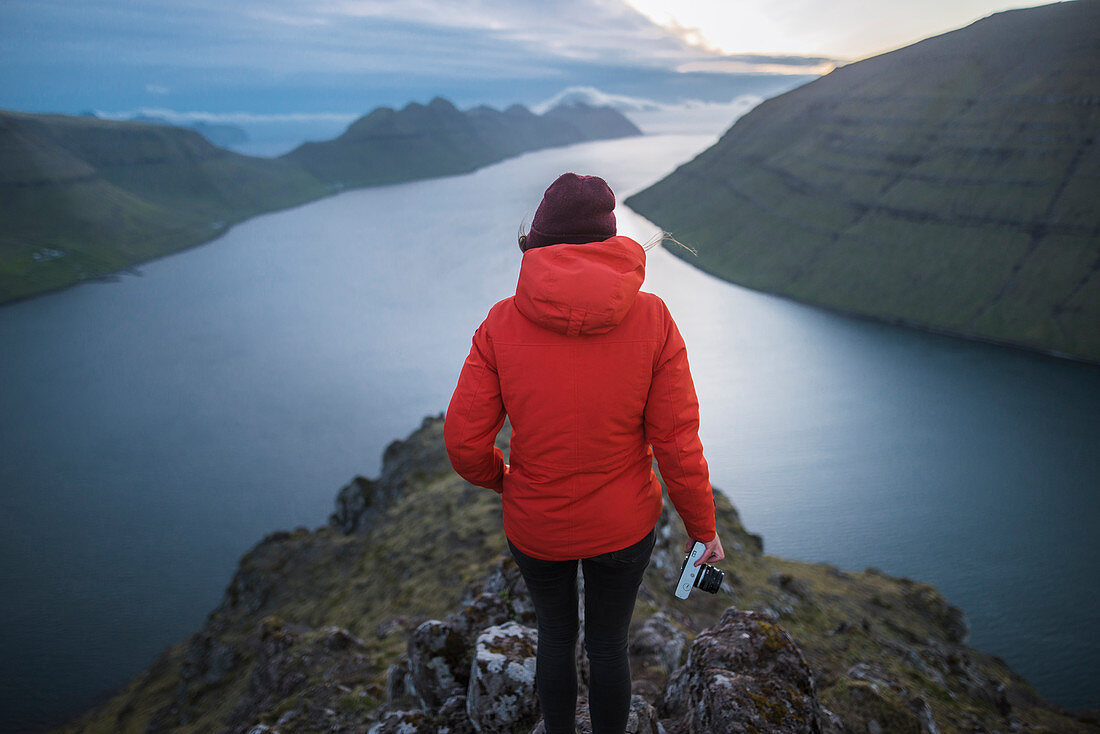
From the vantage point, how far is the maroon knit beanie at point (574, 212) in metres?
2.58

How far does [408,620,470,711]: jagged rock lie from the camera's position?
5.13 metres

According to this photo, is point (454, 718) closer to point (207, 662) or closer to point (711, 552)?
point (711, 552)

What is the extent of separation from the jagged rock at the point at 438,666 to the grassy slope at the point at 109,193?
103895 mm

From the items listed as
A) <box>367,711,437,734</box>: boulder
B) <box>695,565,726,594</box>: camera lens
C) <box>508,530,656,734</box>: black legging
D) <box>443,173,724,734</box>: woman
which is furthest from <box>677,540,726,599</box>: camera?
<box>367,711,437,734</box>: boulder

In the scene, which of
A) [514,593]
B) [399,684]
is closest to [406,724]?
[399,684]

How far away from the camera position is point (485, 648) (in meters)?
4.64

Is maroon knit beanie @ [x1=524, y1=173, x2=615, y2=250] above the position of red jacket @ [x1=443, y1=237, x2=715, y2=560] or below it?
above

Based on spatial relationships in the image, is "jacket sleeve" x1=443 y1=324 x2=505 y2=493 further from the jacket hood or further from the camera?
the camera

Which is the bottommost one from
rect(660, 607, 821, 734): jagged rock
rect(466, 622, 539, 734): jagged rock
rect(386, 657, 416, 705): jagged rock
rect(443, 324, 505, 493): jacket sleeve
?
rect(386, 657, 416, 705): jagged rock

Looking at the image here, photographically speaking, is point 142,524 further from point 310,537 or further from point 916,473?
point 916,473

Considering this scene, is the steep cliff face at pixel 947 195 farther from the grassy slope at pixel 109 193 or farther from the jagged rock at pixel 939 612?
the grassy slope at pixel 109 193

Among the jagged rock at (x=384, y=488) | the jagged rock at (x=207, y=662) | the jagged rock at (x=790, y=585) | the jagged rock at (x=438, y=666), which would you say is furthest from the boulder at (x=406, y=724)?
the jagged rock at (x=384, y=488)

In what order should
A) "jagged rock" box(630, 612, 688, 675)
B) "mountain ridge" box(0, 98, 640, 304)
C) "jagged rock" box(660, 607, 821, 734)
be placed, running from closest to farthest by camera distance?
"jagged rock" box(660, 607, 821, 734) → "jagged rock" box(630, 612, 688, 675) → "mountain ridge" box(0, 98, 640, 304)

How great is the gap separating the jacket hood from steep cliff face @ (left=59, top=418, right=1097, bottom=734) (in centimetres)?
301
